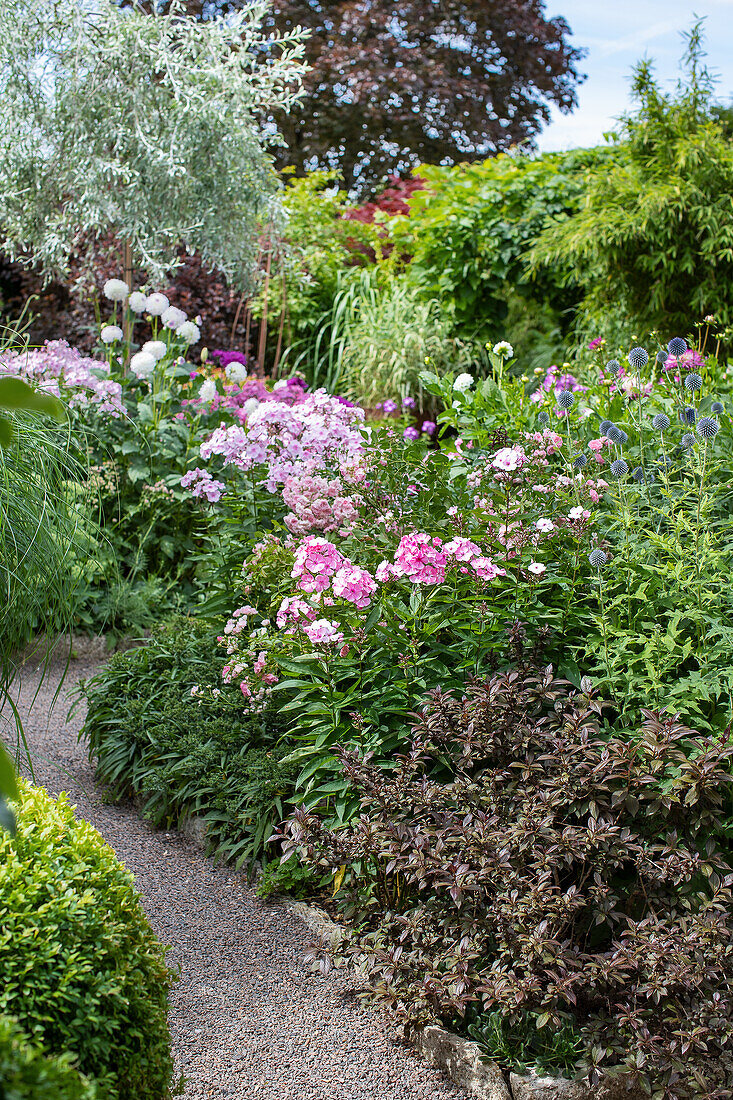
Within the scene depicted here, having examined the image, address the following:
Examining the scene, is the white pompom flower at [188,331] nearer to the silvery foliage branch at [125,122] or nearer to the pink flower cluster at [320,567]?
the silvery foliage branch at [125,122]

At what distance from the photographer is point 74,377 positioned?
5125mm

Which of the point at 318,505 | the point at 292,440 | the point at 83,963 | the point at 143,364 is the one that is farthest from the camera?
the point at 143,364

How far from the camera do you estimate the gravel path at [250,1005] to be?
2066 millimetres

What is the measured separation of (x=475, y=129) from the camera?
15.8m

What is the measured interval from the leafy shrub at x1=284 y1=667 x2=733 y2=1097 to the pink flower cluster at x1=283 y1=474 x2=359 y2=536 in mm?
999

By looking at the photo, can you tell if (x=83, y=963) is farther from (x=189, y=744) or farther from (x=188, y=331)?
(x=188, y=331)

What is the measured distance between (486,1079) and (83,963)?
3.33ft

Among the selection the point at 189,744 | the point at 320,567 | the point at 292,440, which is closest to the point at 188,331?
the point at 292,440

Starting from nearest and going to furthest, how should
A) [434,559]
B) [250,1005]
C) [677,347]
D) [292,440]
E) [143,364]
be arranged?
[250,1005] → [434,559] → [677,347] → [292,440] → [143,364]

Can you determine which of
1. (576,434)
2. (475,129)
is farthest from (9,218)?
(475,129)

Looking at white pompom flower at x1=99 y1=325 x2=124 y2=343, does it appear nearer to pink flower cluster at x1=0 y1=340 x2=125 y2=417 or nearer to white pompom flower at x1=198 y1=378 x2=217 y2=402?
pink flower cluster at x1=0 y1=340 x2=125 y2=417

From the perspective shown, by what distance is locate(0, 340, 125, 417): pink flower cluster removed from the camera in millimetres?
5035

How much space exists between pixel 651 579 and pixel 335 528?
122 cm

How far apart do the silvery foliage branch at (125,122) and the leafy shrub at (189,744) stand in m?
3.65
